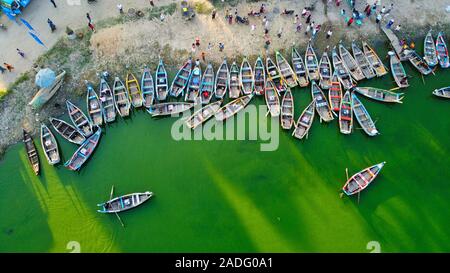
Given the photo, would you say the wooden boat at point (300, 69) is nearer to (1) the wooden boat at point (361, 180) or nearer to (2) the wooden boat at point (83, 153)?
(1) the wooden boat at point (361, 180)

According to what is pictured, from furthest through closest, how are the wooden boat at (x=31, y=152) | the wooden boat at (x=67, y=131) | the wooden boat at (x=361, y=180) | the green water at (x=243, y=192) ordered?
the wooden boat at (x=67, y=131) → the wooden boat at (x=31, y=152) → the wooden boat at (x=361, y=180) → the green water at (x=243, y=192)

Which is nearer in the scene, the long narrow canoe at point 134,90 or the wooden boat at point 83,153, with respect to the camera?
the wooden boat at point 83,153

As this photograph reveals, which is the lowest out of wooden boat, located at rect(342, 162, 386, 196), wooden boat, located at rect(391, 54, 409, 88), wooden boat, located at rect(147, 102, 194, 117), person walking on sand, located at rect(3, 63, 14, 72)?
wooden boat, located at rect(342, 162, 386, 196)

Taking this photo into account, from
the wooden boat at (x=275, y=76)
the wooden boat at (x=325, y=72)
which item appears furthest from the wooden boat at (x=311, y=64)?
the wooden boat at (x=275, y=76)

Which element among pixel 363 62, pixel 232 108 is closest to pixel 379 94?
pixel 363 62

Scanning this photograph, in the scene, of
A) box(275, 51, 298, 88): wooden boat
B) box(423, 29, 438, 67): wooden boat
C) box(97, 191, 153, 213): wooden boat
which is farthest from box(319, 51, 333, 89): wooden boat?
box(97, 191, 153, 213): wooden boat

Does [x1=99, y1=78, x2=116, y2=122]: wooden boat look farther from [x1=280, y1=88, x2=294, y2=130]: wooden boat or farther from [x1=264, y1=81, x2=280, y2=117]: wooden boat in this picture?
[x1=280, y1=88, x2=294, y2=130]: wooden boat

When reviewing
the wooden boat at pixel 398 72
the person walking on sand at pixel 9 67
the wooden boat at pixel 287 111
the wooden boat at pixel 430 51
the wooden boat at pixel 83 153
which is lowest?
the wooden boat at pixel 83 153

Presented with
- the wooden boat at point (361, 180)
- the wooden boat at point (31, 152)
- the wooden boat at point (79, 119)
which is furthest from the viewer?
the wooden boat at point (79, 119)

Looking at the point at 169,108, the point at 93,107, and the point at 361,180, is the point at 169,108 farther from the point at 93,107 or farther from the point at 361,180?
the point at 361,180
